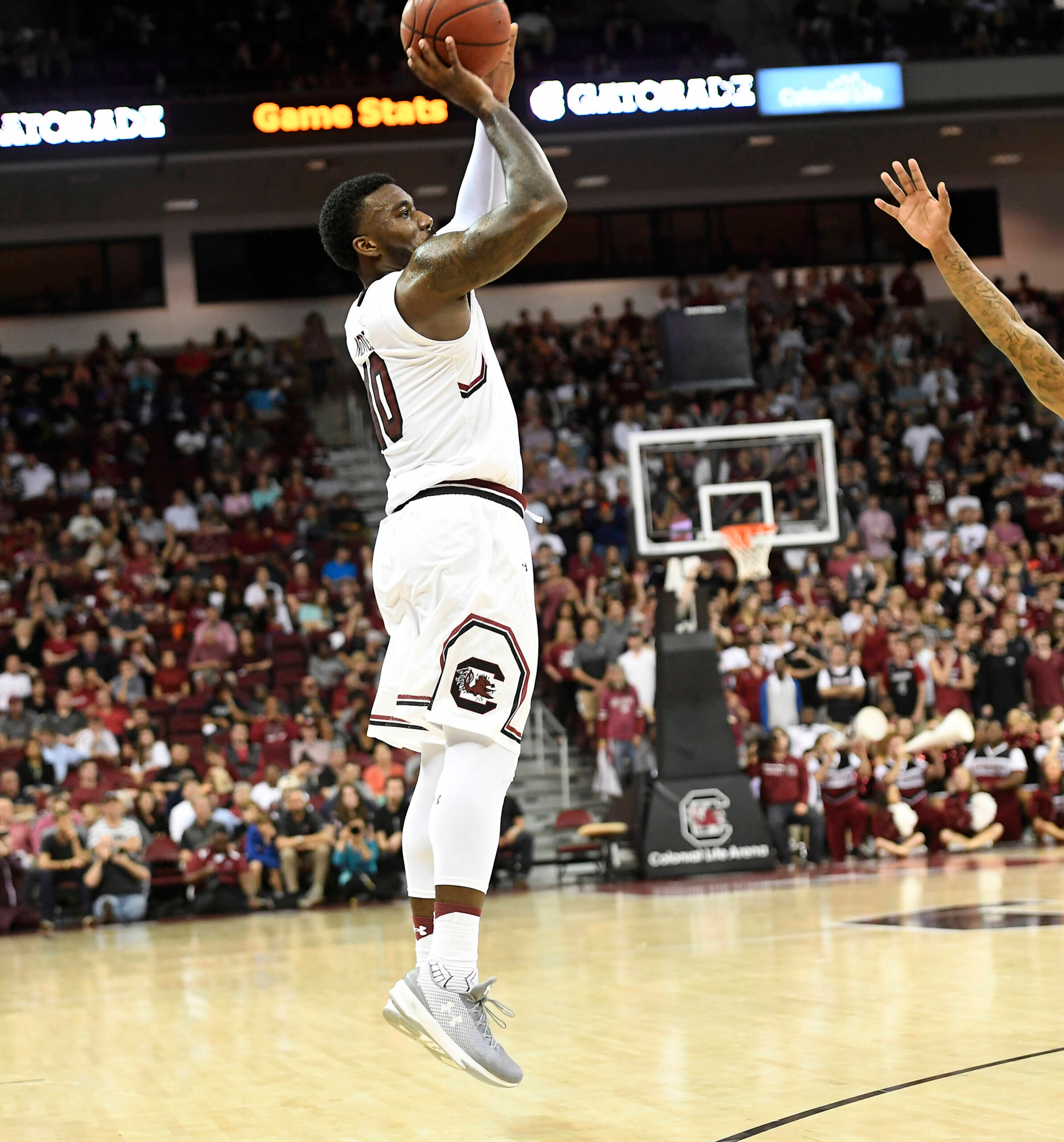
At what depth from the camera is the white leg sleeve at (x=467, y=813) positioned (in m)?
4.14

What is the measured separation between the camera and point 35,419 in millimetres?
22125

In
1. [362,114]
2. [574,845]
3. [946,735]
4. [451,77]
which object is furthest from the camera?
[362,114]

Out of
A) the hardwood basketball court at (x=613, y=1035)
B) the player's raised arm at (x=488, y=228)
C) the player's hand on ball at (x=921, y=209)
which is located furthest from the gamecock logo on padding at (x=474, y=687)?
the player's hand on ball at (x=921, y=209)

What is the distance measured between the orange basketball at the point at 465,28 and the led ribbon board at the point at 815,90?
726 inches

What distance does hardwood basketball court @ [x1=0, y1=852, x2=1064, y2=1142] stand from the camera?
13.3 feet

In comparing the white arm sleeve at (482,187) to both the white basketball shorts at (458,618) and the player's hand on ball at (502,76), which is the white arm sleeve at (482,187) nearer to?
the player's hand on ball at (502,76)

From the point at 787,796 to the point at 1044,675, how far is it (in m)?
3.55

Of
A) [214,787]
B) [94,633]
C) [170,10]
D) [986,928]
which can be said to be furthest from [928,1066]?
[170,10]

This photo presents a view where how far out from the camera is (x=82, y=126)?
2053 cm

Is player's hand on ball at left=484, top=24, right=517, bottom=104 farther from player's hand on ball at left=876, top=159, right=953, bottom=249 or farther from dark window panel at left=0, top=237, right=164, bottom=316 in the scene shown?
dark window panel at left=0, top=237, right=164, bottom=316

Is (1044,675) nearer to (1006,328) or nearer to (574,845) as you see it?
(574,845)

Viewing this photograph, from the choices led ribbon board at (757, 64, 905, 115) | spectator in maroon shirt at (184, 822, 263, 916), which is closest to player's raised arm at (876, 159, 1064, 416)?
spectator in maroon shirt at (184, 822, 263, 916)

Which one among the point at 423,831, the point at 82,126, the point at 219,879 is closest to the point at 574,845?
the point at 219,879

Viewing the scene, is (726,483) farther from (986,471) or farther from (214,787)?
(986,471)
